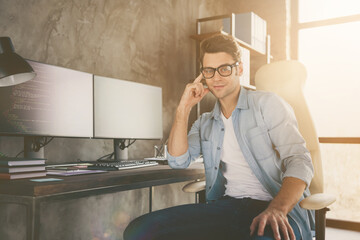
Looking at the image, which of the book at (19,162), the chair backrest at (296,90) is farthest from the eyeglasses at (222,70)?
the book at (19,162)

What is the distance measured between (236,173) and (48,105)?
0.93 m

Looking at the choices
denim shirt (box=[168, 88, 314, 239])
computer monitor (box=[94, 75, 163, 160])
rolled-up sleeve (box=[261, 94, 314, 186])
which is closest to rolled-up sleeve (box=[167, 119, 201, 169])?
denim shirt (box=[168, 88, 314, 239])

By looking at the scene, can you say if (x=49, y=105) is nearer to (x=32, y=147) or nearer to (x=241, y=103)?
(x=32, y=147)

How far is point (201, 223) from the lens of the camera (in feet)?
4.42

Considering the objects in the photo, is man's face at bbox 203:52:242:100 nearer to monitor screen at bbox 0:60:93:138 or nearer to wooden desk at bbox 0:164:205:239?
wooden desk at bbox 0:164:205:239

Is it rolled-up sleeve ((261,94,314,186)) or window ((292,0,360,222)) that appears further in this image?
window ((292,0,360,222))

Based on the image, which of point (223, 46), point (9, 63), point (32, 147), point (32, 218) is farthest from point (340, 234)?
point (9, 63)

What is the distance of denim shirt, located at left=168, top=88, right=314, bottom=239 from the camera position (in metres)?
1.42

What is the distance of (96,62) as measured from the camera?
2.35 metres

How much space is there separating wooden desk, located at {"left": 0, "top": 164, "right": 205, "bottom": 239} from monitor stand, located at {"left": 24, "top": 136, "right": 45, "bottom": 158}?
46 cm

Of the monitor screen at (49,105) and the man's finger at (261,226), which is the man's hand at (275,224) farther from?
the monitor screen at (49,105)

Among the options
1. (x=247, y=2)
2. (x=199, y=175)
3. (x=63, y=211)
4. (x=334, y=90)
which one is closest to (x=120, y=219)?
(x=63, y=211)

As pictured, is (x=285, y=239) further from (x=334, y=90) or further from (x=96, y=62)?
(x=334, y=90)

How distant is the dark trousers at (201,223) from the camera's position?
1.28 metres
